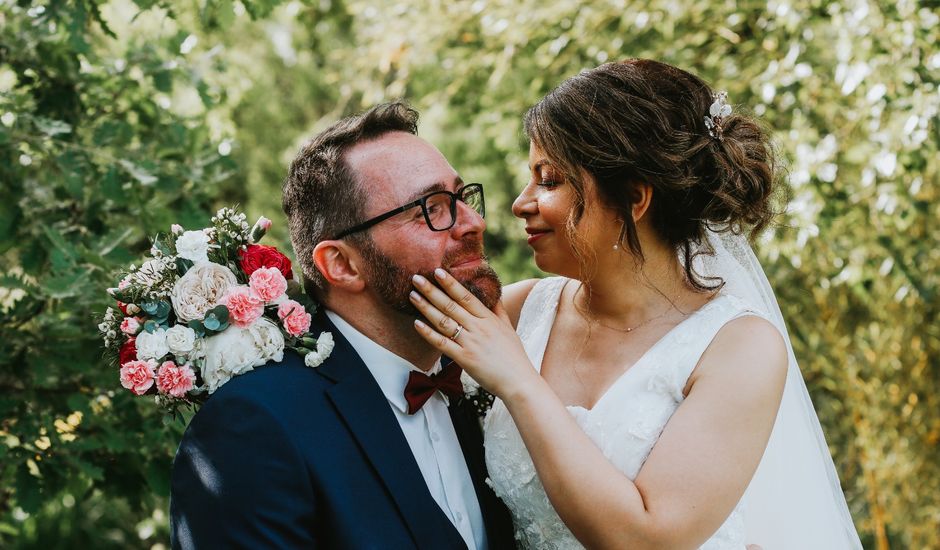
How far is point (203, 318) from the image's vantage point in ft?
7.14

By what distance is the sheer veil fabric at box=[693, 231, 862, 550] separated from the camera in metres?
2.61

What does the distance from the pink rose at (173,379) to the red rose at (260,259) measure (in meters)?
0.33

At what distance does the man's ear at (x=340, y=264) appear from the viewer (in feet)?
8.13

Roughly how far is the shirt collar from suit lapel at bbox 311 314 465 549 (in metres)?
0.08

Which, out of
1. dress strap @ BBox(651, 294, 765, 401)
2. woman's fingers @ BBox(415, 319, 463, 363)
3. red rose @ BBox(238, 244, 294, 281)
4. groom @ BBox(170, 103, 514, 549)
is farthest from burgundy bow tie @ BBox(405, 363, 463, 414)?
dress strap @ BBox(651, 294, 765, 401)

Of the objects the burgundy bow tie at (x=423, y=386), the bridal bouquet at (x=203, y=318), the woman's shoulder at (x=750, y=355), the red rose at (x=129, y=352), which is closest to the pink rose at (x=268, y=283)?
the bridal bouquet at (x=203, y=318)

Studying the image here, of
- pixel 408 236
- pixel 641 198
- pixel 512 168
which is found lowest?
pixel 512 168

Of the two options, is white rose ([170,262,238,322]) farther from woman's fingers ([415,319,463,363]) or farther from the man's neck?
woman's fingers ([415,319,463,363])

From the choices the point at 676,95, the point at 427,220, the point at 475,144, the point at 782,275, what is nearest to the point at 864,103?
the point at 782,275

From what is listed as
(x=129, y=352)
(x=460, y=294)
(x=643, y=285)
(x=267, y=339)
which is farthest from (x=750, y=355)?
(x=129, y=352)

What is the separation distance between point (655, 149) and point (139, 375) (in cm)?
153

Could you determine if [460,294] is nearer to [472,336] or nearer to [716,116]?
[472,336]

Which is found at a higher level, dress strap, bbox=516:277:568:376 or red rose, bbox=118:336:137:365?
red rose, bbox=118:336:137:365

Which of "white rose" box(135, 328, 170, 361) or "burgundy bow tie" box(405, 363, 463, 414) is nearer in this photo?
"white rose" box(135, 328, 170, 361)
